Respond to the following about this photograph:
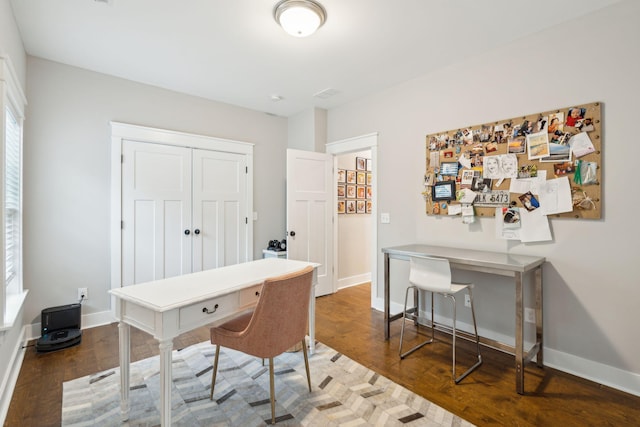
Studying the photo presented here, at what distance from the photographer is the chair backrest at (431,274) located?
2.42m

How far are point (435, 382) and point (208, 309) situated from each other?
65.9 inches

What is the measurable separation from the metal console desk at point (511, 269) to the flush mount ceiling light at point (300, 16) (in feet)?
6.47

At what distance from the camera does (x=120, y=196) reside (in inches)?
133

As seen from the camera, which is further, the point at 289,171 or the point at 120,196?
the point at 289,171

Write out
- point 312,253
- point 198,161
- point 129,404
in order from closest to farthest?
point 129,404, point 198,161, point 312,253

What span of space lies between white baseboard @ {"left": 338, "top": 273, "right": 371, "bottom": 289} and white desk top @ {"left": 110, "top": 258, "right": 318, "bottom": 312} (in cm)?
250

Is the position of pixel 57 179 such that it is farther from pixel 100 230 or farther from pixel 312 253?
pixel 312 253

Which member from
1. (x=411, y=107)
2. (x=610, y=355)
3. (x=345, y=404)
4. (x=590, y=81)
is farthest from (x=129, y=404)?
(x=590, y=81)

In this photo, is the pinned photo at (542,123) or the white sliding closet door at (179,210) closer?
the pinned photo at (542,123)

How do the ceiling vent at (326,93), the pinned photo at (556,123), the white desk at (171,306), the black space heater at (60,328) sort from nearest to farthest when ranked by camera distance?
the white desk at (171,306) < the pinned photo at (556,123) < the black space heater at (60,328) < the ceiling vent at (326,93)

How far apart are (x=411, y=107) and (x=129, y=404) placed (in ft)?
11.5

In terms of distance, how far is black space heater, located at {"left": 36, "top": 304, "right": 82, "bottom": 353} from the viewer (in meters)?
2.70

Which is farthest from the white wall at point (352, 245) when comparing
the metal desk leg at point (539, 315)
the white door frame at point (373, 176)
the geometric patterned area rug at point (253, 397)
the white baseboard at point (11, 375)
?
the white baseboard at point (11, 375)

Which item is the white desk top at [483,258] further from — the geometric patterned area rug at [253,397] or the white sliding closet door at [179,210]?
the white sliding closet door at [179,210]
